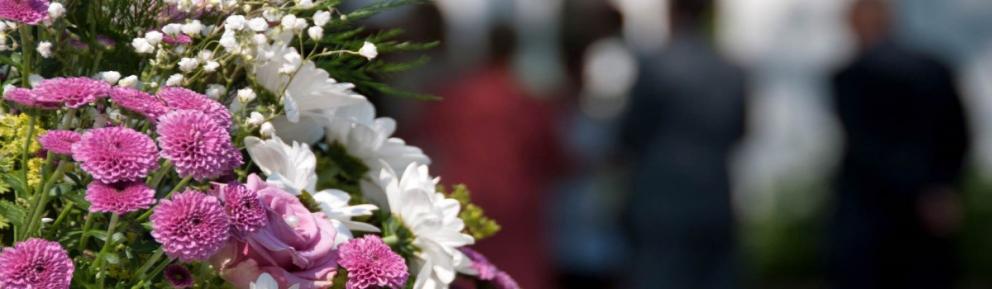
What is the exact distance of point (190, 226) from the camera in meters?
1.56

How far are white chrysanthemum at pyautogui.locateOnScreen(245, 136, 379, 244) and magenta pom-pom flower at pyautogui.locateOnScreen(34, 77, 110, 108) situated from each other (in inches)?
6.9

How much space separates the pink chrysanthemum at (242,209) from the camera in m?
1.60

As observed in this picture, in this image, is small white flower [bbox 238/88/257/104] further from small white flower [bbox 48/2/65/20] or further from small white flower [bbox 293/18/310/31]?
small white flower [bbox 48/2/65/20]

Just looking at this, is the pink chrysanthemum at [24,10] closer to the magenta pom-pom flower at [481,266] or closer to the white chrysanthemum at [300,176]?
the white chrysanthemum at [300,176]

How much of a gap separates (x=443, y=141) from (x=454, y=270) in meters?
4.08

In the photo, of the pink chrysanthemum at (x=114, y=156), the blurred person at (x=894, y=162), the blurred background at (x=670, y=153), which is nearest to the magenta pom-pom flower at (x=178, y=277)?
the pink chrysanthemum at (x=114, y=156)

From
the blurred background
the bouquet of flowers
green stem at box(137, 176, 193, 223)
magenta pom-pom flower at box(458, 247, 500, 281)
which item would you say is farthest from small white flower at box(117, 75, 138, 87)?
the blurred background

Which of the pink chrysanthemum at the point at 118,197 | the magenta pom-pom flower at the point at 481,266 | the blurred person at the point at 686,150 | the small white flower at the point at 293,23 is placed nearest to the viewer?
the pink chrysanthemum at the point at 118,197

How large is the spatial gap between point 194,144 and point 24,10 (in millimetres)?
223

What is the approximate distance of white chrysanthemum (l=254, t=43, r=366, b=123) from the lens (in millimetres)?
1771

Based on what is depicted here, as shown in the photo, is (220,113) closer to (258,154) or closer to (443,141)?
(258,154)

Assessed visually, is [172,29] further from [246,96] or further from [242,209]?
[242,209]

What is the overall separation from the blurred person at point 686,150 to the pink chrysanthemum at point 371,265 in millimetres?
4617

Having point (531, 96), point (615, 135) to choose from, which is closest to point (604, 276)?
point (615, 135)
